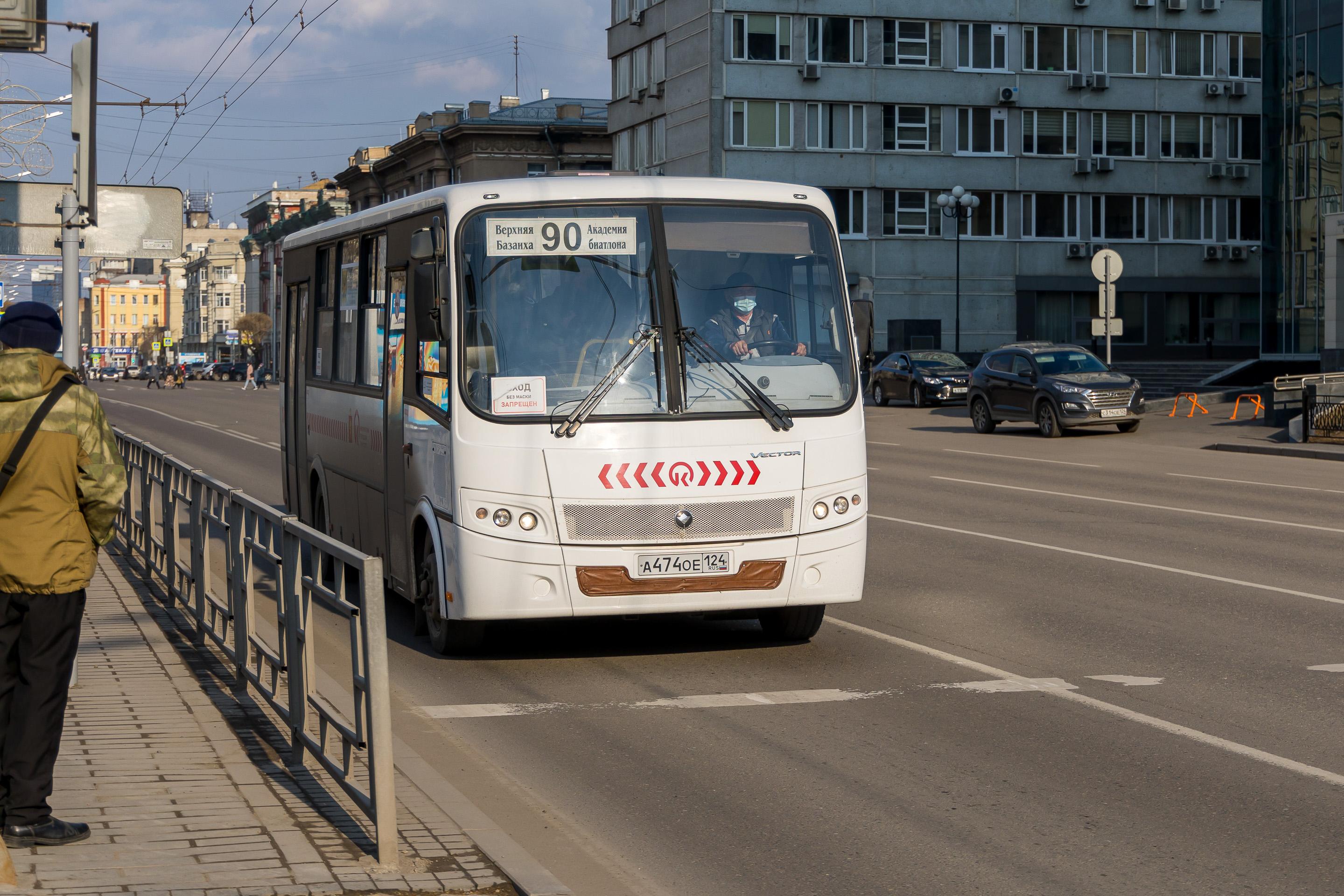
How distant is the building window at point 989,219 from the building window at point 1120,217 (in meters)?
3.98

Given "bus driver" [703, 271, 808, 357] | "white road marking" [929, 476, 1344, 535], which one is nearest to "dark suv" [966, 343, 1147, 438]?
"white road marking" [929, 476, 1344, 535]

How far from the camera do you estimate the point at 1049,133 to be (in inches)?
2699

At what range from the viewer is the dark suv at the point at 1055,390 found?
30828 mm

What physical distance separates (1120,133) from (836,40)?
12723mm

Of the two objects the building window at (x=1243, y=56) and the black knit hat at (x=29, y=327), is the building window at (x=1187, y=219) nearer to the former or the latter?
the building window at (x=1243, y=56)

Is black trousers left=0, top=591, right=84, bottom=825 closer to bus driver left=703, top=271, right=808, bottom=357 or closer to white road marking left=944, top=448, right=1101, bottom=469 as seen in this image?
bus driver left=703, top=271, right=808, bottom=357

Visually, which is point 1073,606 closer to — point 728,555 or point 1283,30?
point 728,555

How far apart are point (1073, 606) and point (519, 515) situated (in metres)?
4.01

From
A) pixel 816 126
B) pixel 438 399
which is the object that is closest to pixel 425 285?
pixel 438 399

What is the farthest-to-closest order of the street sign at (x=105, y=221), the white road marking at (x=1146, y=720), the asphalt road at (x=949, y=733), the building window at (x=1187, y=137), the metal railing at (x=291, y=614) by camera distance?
the building window at (x=1187, y=137)
the street sign at (x=105, y=221)
the white road marking at (x=1146, y=720)
the asphalt road at (x=949, y=733)
the metal railing at (x=291, y=614)

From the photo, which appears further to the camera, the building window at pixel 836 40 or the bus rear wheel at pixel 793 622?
the building window at pixel 836 40

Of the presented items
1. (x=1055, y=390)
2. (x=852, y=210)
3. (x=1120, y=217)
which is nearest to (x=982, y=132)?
(x=852, y=210)

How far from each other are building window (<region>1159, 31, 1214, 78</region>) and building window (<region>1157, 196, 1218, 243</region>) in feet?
16.2

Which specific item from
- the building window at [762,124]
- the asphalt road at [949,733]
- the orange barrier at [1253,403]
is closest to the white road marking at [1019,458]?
the asphalt road at [949,733]
